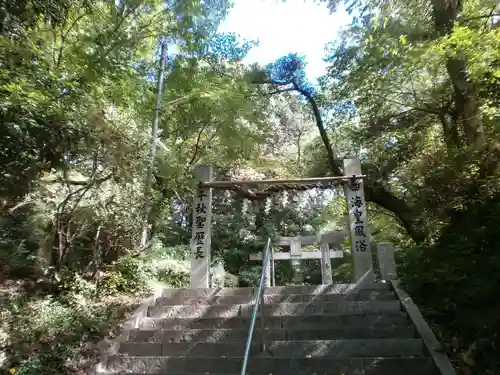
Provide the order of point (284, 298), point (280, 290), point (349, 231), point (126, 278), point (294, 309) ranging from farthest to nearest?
1. point (126, 278)
2. point (349, 231)
3. point (280, 290)
4. point (284, 298)
5. point (294, 309)

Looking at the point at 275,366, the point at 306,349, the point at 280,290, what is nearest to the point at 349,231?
the point at 280,290

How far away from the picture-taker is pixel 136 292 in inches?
257

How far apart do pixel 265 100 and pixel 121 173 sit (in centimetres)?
569

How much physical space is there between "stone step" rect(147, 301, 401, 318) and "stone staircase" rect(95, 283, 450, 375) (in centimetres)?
1

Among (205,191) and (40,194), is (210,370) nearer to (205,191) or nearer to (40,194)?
(205,191)

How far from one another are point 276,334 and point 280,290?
1.11m

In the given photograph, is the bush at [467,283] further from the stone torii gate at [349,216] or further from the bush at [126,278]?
the bush at [126,278]

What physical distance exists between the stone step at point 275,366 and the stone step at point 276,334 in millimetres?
459

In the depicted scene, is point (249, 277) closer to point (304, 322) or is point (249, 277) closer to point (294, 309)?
point (294, 309)

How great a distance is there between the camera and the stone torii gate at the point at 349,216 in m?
6.29

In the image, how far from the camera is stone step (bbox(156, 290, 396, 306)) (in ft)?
17.4

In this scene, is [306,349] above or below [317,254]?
below

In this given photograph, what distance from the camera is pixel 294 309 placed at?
16.5ft

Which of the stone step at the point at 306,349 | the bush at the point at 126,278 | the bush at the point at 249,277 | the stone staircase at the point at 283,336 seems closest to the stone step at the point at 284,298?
the stone staircase at the point at 283,336
